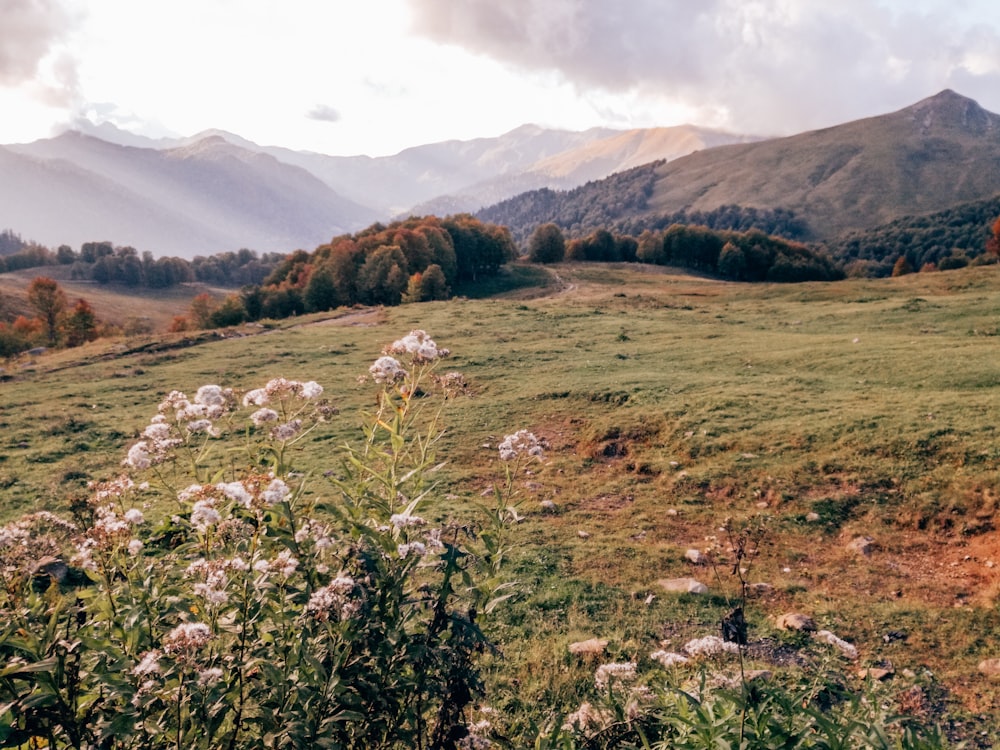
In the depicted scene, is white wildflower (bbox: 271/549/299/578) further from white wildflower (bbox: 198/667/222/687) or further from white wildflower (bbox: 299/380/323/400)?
white wildflower (bbox: 299/380/323/400)

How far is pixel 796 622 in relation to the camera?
9.16m

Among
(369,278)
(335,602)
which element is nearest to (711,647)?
(335,602)

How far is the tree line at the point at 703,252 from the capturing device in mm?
109812

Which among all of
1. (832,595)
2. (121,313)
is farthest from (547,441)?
(121,313)

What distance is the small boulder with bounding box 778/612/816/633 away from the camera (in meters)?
9.05

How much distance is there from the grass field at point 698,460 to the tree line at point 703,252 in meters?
76.5

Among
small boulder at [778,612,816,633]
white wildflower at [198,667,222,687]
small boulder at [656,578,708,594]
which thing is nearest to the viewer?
white wildflower at [198,667,222,687]

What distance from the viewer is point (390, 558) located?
4359 millimetres

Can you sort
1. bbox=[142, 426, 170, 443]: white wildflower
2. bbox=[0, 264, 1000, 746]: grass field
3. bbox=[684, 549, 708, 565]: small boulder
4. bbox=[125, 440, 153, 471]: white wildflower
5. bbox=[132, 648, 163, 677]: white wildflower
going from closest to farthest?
bbox=[132, 648, 163, 677]: white wildflower → bbox=[125, 440, 153, 471]: white wildflower → bbox=[142, 426, 170, 443]: white wildflower → bbox=[0, 264, 1000, 746]: grass field → bbox=[684, 549, 708, 565]: small boulder

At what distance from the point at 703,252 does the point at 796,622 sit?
11849 cm

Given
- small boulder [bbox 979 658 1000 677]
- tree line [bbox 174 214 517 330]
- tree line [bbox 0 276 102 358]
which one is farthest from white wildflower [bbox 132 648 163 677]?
tree line [bbox 0 276 102 358]

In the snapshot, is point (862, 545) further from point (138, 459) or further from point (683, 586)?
point (138, 459)

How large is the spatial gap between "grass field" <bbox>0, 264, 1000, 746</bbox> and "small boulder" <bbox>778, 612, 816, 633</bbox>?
0.69 ft

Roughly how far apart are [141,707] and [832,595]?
10.4m
